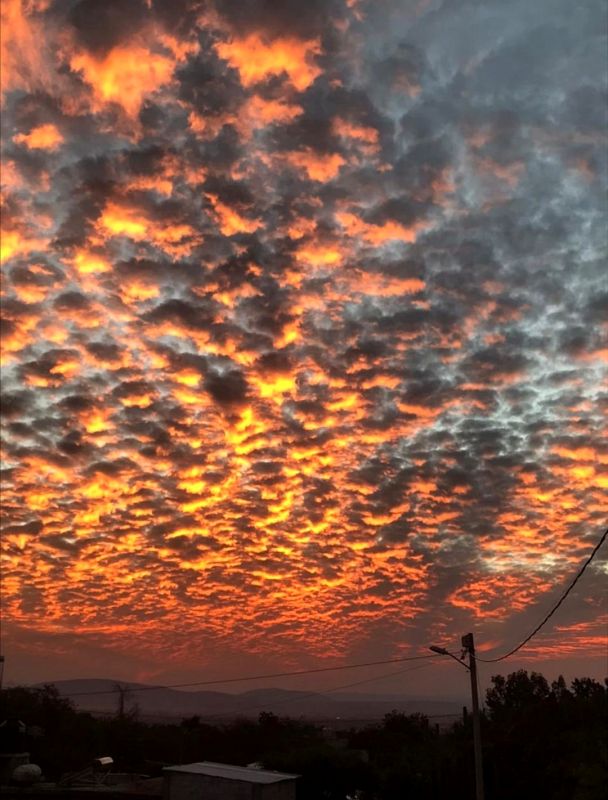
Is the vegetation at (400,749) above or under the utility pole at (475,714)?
under

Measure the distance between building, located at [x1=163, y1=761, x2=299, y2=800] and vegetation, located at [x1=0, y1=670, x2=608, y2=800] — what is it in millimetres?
10825

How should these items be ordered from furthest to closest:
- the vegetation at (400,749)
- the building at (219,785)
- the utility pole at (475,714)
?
the vegetation at (400,749) < the building at (219,785) < the utility pole at (475,714)

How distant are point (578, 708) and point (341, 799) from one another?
2163cm

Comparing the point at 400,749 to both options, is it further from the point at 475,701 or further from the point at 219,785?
the point at 475,701

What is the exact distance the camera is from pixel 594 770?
3434cm

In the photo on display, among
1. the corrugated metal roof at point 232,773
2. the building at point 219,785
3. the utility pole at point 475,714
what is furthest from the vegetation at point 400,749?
the building at point 219,785

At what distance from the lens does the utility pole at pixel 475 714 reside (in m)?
30.8

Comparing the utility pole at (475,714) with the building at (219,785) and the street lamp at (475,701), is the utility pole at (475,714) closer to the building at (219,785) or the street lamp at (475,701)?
the street lamp at (475,701)

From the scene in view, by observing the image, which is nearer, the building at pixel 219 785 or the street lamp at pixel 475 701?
the street lamp at pixel 475 701

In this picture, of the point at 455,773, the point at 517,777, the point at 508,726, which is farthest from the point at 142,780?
the point at 508,726

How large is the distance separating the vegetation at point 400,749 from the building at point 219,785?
10.8 meters

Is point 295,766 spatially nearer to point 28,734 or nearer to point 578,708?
point 578,708

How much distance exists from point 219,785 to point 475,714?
1805 cm

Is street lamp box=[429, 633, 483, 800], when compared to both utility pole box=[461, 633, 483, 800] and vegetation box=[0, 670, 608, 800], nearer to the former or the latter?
utility pole box=[461, 633, 483, 800]
